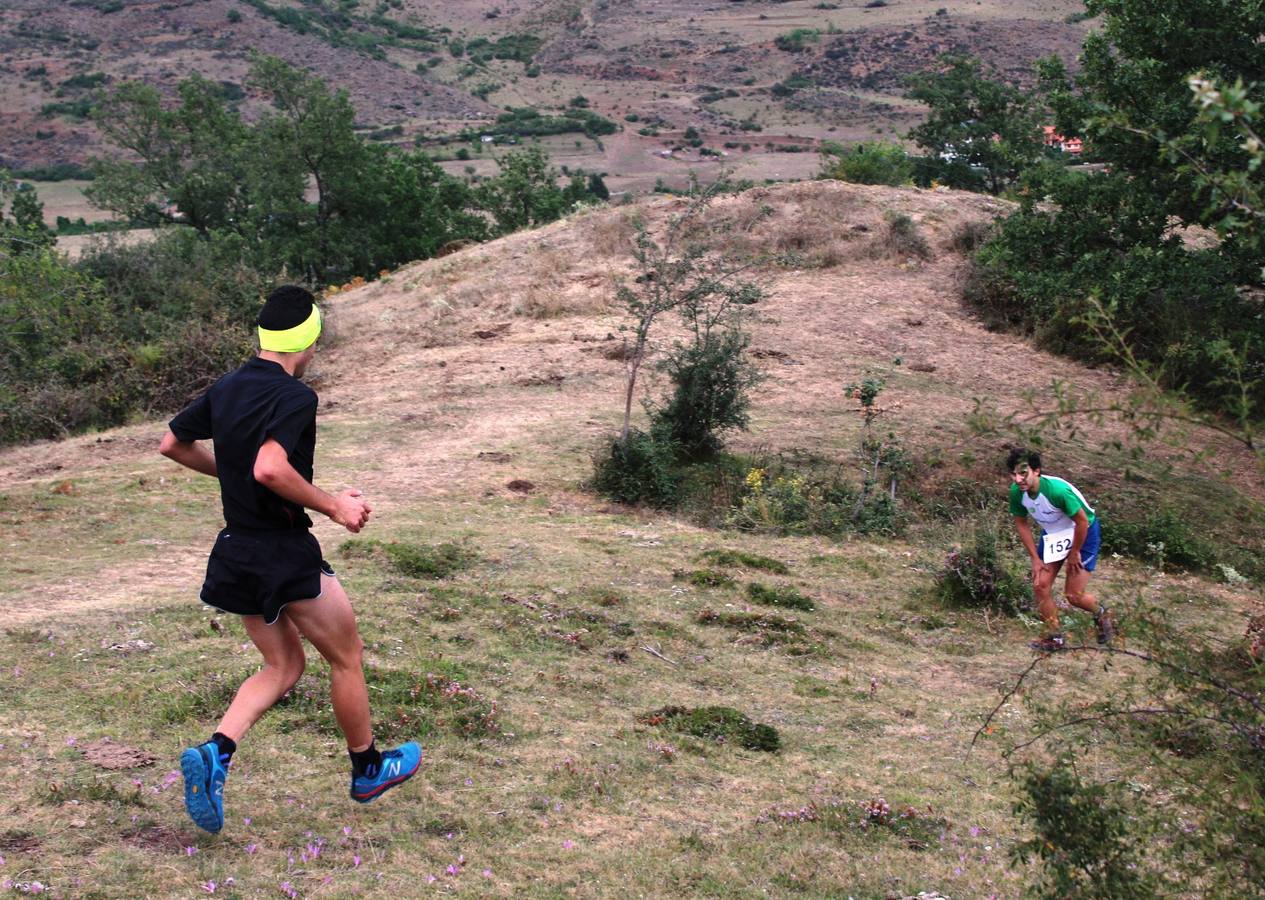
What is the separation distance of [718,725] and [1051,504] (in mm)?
2736

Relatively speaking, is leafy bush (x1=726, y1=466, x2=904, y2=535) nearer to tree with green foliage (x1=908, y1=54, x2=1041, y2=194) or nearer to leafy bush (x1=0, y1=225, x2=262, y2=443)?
leafy bush (x1=0, y1=225, x2=262, y2=443)

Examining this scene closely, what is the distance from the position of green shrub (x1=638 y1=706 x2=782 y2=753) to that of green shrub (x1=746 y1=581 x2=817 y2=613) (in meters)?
2.06

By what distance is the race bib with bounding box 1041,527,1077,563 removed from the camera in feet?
23.3

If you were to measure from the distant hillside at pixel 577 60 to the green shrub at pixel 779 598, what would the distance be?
70.5m

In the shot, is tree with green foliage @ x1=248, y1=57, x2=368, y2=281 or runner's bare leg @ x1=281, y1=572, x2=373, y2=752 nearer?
runner's bare leg @ x1=281, y1=572, x2=373, y2=752

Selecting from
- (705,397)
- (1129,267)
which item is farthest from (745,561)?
(1129,267)

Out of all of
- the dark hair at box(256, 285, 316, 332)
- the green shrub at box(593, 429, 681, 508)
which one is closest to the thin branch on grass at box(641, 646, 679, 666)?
the dark hair at box(256, 285, 316, 332)

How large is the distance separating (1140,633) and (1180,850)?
0.60 m

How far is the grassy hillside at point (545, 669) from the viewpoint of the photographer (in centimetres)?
415

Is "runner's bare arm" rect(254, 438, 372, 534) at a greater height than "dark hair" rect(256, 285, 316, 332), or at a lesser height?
lesser

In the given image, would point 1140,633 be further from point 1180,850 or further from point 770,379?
point 770,379

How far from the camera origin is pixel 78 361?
15164 millimetres

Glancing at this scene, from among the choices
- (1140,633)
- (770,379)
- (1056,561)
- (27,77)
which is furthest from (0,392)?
(27,77)

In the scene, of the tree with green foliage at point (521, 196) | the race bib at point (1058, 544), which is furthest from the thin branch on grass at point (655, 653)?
the tree with green foliage at point (521, 196)
